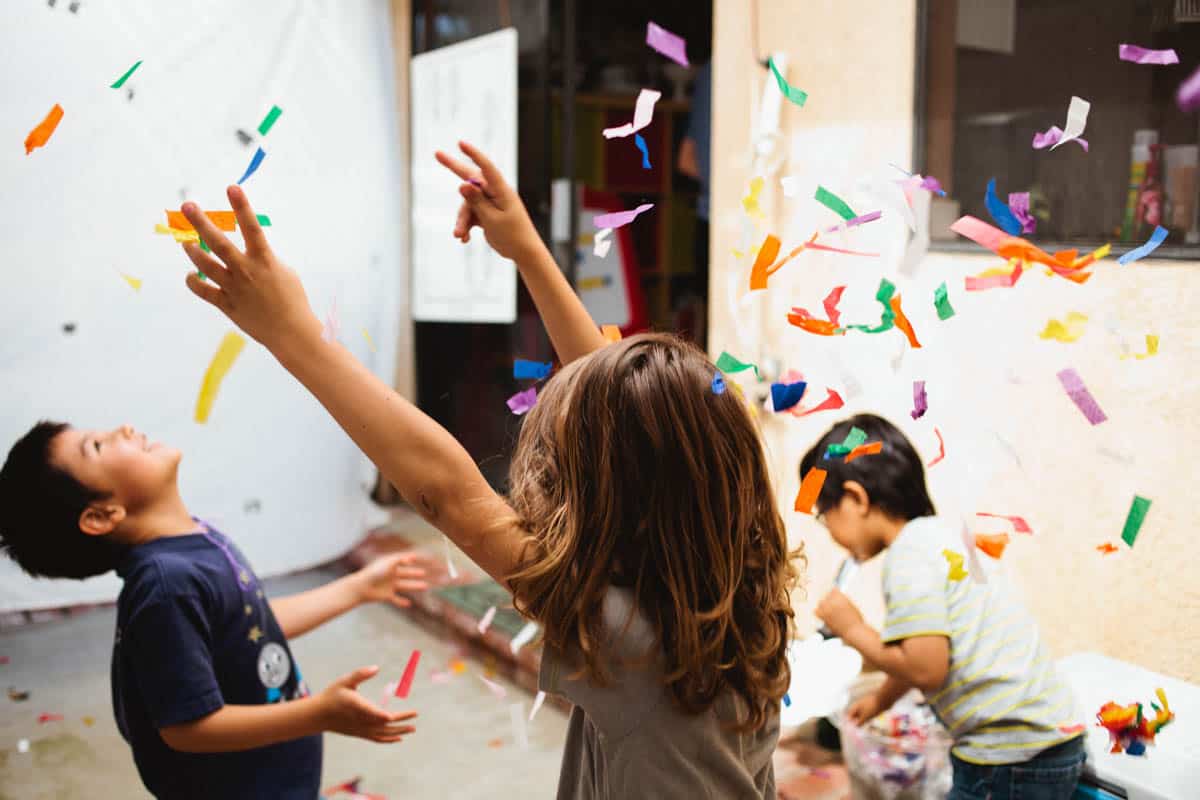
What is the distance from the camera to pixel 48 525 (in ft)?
3.34

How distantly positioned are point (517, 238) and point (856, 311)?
105cm

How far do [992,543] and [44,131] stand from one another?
1.30 meters

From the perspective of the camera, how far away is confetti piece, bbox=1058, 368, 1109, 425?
155 centimetres

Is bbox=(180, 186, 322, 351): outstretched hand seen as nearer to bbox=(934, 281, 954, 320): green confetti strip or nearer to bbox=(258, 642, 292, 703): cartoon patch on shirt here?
bbox=(258, 642, 292, 703): cartoon patch on shirt

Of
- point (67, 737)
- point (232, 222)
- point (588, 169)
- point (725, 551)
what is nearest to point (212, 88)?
point (232, 222)

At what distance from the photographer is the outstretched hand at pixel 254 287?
719mm

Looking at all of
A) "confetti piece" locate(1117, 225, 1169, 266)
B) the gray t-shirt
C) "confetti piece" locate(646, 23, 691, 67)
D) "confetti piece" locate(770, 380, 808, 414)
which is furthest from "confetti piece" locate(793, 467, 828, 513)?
→ "confetti piece" locate(646, 23, 691, 67)

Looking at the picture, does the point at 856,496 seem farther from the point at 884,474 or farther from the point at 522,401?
the point at 522,401

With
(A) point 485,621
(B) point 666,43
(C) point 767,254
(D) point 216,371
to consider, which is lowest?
(A) point 485,621

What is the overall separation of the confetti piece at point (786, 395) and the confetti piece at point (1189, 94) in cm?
62

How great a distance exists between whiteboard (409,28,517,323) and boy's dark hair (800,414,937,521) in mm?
645

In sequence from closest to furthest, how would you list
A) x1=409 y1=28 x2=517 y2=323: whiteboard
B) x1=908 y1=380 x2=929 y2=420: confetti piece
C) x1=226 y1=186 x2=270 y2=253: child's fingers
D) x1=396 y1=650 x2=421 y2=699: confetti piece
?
x1=226 y1=186 x2=270 y2=253: child's fingers, x1=396 y1=650 x2=421 y2=699: confetti piece, x1=409 y1=28 x2=517 y2=323: whiteboard, x1=908 y1=380 x2=929 y2=420: confetti piece

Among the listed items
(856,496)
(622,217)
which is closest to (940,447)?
(856,496)

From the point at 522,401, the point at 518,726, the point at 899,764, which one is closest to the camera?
the point at 522,401
